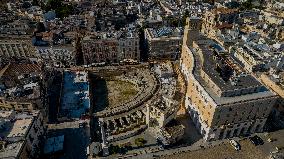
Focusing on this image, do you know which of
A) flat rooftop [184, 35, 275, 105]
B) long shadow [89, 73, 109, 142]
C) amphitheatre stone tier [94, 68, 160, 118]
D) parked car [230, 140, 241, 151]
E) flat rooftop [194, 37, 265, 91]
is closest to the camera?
flat rooftop [184, 35, 275, 105]

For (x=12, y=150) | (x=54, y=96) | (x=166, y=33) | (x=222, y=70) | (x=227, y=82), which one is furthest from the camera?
(x=166, y=33)

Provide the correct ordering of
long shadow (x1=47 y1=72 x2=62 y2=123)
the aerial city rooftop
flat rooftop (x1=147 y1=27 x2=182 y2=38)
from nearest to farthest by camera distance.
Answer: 1. the aerial city rooftop
2. long shadow (x1=47 y1=72 x2=62 y2=123)
3. flat rooftop (x1=147 y1=27 x2=182 y2=38)

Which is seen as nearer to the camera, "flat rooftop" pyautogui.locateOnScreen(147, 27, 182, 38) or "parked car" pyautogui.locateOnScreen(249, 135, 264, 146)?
"parked car" pyautogui.locateOnScreen(249, 135, 264, 146)

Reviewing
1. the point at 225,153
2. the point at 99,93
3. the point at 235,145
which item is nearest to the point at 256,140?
the point at 235,145

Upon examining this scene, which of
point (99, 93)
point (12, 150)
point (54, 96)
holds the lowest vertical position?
point (99, 93)

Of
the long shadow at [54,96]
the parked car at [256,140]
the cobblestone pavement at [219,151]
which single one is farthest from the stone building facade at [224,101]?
the long shadow at [54,96]

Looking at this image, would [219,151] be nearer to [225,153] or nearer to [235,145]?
[225,153]

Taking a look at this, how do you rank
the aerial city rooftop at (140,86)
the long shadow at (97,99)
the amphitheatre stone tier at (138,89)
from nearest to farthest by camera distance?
the aerial city rooftop at (140,86), the long shadow at (97,99), the amphitheatre stone tier at (138,89)

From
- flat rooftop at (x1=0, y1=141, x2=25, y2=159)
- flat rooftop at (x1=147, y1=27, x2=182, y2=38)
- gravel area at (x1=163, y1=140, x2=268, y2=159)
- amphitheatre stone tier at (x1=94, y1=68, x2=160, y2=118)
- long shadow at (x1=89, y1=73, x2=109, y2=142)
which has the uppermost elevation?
flat rooftop at (x1=147, y1=27, x2=182, y2=38)

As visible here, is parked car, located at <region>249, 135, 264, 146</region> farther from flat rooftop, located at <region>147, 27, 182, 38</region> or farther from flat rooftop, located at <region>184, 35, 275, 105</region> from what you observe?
flat rooftop, located at <region>147, 27, 182, 38</region>

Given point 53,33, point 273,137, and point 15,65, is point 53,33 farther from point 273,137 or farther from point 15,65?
point 273,137

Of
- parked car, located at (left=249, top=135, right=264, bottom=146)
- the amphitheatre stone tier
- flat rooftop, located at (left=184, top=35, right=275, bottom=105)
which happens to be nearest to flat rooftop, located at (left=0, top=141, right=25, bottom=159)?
the amphitheatre stone tier

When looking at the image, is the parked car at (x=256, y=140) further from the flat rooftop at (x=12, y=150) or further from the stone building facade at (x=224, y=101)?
the flat rooftop at (x=12, y=150)
